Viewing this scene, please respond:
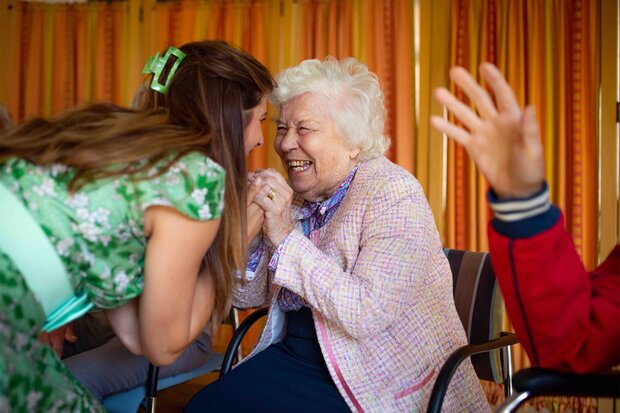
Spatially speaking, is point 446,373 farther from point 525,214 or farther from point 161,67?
point 161,67

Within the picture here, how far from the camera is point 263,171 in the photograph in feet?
5.59

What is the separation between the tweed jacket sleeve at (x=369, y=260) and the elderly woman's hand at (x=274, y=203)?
6 cm

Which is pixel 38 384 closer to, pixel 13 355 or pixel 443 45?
pixel 13 355

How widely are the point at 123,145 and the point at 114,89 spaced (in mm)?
3273

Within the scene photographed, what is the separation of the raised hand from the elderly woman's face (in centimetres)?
87

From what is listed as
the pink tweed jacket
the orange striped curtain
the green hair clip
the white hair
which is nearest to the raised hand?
the pink tweed jacket

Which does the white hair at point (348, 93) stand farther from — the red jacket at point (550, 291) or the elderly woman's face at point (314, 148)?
the red jacket at point (550, 291)

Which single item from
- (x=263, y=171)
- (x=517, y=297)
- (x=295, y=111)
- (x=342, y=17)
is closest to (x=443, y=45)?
(x=342, y=17)

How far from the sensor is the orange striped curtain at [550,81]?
3084 millimetres

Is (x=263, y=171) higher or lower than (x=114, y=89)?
lower

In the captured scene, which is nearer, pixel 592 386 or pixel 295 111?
pixel 592 386

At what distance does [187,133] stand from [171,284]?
279 mm

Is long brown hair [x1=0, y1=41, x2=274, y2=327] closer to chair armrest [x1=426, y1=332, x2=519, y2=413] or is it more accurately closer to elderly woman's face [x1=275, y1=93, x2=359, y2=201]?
elderly woman's face [x1=275, y1=93, x2=359, y2=201]

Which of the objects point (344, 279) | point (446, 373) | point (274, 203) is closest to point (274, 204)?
point (274, 203)
